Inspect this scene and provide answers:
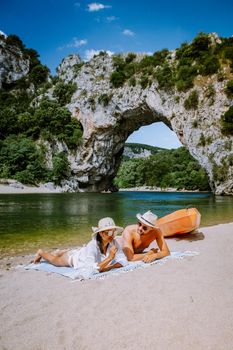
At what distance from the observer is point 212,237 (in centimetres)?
735

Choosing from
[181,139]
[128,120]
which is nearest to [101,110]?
[128,120]

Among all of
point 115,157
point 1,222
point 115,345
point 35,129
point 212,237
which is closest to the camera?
point 115,345

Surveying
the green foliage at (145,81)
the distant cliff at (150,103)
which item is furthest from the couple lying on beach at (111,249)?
the green foliage at (145,81)

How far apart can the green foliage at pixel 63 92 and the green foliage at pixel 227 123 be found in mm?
26554

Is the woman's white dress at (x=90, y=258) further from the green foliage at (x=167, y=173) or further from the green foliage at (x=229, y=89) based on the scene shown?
the green foliage at (x=167, y=173)

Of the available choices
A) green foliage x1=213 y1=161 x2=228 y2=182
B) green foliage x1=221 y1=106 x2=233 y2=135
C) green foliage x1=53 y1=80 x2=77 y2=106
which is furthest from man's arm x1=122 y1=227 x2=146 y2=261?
green foliage x1=53 y1=80 x2=77 y2=106

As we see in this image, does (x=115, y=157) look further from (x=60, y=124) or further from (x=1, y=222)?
(x=1, y=222)

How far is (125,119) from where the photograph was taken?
43.3m

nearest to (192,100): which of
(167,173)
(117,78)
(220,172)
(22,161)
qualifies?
(220,172)

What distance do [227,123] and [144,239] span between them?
28.1m

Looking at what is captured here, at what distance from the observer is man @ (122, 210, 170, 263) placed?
506 cm

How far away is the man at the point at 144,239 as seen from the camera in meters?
5.06

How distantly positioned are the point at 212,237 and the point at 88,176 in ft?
132

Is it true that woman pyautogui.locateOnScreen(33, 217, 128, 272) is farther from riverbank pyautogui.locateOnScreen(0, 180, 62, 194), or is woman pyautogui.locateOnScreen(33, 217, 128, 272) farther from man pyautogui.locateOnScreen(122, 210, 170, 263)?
riverbank pyautogui.locateOnScreen(0, 180, 62, 194)
